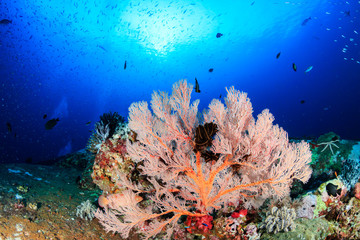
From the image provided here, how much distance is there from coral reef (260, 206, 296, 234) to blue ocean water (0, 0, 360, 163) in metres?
11.2

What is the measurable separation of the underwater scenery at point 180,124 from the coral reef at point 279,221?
20 mm

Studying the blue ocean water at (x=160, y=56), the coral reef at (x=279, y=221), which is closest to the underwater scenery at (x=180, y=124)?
the coral reef at (x=279, y=221)

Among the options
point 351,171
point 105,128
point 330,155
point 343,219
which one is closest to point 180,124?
point 105,128

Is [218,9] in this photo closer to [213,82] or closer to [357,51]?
[213,82]

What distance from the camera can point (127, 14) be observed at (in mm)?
42125

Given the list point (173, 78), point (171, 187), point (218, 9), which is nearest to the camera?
point (171, 187)

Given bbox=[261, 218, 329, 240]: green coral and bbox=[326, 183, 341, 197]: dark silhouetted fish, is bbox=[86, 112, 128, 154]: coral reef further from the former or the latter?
bbox=[326, 183, 341, 197]: dark silhouetted fish

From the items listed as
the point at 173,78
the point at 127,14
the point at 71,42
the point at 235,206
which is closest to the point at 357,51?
the point at 173,78

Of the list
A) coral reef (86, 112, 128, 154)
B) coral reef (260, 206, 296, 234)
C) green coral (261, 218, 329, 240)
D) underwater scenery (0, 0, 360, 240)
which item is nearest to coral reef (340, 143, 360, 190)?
underwater scenery (0, 0, 360, 240)

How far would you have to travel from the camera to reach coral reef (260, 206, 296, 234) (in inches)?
134

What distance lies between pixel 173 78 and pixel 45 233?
279 ft

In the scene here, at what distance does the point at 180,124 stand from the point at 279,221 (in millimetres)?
2743

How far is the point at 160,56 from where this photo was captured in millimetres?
68625

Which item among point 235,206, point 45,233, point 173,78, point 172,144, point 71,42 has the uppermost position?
point 71,42
